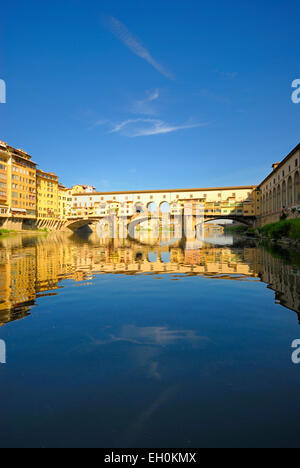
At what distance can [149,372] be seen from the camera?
3557 millimetres

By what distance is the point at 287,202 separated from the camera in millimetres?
51844

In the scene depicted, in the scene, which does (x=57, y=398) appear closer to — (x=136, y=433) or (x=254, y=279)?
(x=136, y=433)

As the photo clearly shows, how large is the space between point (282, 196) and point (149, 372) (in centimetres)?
6041

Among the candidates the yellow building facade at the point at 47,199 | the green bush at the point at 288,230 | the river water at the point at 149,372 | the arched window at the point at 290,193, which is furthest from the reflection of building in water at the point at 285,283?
the yellow building facade at the point at 47,199

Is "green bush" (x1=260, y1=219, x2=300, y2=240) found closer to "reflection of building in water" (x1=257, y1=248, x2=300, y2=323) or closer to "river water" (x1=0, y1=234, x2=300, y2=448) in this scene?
A: "reflection of building in water" (x1=257, y1=248, x2=300, y2=323)

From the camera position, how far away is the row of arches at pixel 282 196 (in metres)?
46.4

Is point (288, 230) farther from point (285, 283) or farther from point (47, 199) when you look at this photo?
point (47, 199)

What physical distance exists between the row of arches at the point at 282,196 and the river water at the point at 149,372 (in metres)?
45.8

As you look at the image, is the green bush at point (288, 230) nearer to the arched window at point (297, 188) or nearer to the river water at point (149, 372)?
the arched window at point (297, 188)

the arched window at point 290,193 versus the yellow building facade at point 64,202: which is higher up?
the yellow building facade at point 64,202

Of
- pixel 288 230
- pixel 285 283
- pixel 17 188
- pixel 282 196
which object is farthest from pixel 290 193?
pixel 17 188

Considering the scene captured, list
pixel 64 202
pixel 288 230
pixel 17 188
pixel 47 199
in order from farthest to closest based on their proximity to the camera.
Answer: pixel 64 202
pixel 47 199
pixel 17 188
pixel 288 230
